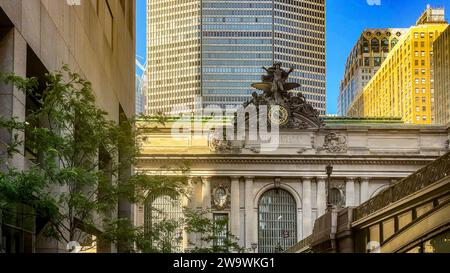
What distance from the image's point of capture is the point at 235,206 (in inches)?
3792

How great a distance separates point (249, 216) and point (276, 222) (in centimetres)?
268

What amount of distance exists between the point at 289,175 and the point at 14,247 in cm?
7260

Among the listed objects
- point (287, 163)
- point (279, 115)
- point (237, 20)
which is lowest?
point (287, 163)

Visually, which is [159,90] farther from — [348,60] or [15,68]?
[15,68]

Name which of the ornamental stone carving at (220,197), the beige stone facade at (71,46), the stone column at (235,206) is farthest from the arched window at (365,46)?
the beige stone facade at (71,46)

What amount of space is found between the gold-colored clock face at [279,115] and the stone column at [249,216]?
5.95 meters

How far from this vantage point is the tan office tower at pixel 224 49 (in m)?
143

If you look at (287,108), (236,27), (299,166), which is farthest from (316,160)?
(236,27)

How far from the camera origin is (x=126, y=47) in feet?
156

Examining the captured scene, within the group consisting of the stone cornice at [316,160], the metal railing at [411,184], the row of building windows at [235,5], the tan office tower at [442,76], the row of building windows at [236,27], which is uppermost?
the row of building windows at [235,5]

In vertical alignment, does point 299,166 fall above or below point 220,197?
above

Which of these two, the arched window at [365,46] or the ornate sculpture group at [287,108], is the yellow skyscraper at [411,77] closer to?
the arched window at [365,46]

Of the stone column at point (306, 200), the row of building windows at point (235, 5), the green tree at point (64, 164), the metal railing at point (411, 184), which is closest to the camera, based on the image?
the green tree at point (64, 164)

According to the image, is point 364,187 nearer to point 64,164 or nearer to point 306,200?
point 306,200
